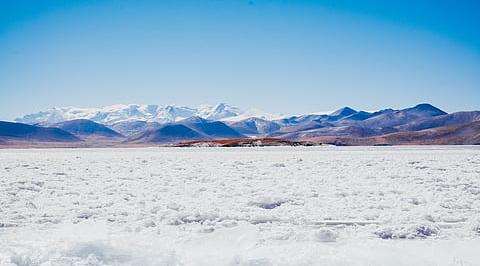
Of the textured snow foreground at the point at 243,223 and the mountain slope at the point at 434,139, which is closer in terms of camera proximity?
the textured snow foreground at the point at 243,223

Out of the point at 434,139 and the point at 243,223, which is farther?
the point at 434,139

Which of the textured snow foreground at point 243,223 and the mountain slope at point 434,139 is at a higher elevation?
the mountain slope at point 434,139

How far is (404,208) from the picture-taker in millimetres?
9688

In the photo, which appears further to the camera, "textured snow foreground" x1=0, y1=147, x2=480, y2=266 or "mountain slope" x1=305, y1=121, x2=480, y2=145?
"mountain slope" x1=305, y1=121, x2=480, y2=145

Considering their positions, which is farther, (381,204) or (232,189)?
(232,189)

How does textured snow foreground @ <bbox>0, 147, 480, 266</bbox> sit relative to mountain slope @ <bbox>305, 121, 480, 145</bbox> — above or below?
below

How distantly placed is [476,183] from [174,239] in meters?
9.88

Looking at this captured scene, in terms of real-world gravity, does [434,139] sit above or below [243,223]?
above

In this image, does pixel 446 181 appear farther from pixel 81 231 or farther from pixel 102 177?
pixel 102 177

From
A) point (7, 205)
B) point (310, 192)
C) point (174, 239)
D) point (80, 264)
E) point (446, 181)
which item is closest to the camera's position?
point (80, 264)

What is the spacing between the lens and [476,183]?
13078 mm

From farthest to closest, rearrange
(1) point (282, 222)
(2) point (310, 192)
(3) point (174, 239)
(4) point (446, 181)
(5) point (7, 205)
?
(4) point (446, 181)
(2) point (310, 192)
(5) point (7, 205)
(1) point (282, 222)
(3) point (174, 239)

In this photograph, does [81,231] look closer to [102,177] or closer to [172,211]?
[172,211]

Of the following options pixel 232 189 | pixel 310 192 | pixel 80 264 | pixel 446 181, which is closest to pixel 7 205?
pixel 80 264
